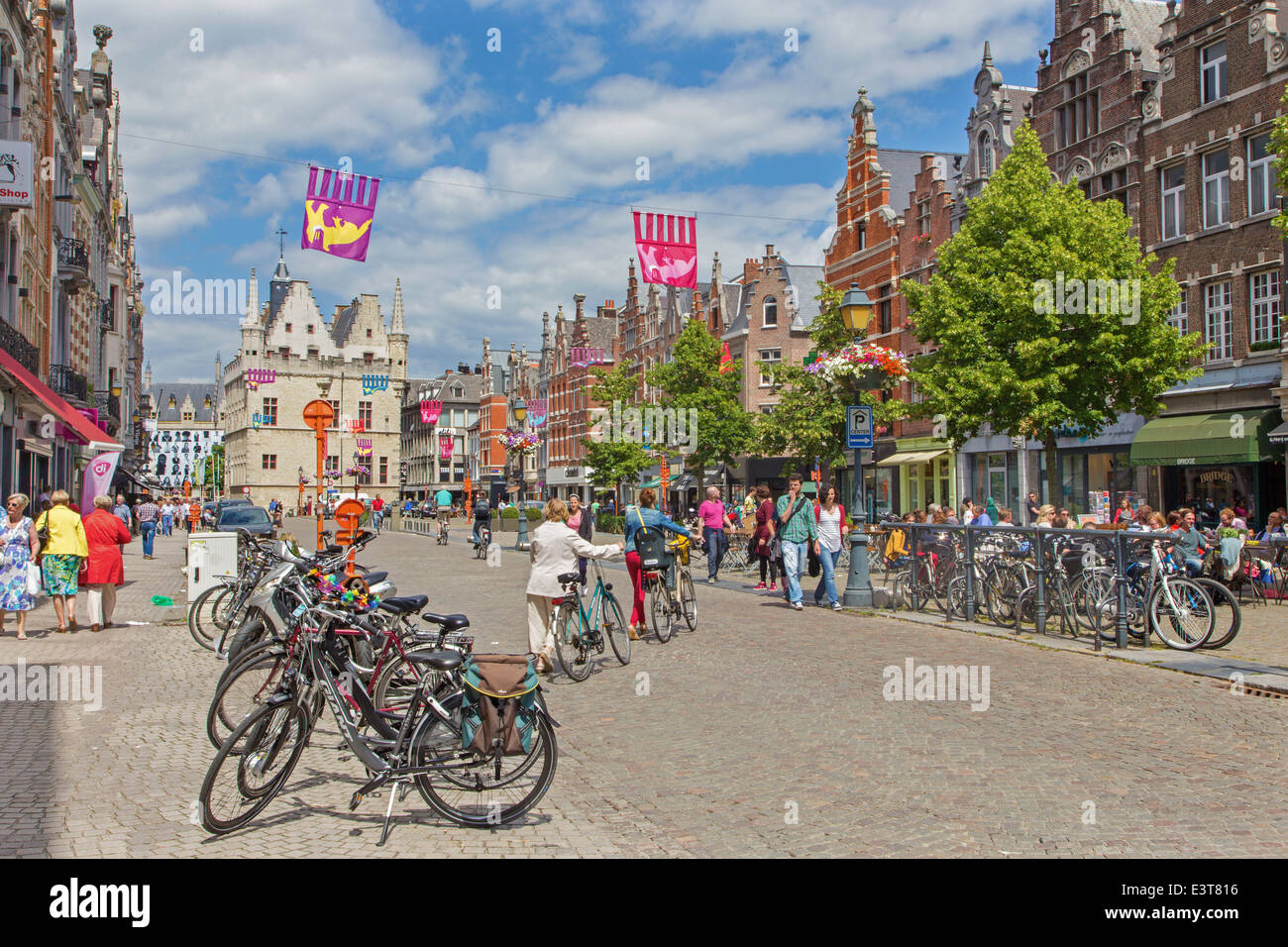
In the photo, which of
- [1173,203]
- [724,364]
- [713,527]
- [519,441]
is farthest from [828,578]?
[724,364]

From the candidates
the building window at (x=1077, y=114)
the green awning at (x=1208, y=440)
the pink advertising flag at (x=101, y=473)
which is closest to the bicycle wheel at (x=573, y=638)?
the pink advertising flag at (x=101, y=473)

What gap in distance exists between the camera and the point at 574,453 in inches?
3233

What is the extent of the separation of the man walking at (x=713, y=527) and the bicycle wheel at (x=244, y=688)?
13846mm

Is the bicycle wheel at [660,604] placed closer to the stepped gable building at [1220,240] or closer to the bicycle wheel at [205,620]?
the bicycle wheel at [205,620]

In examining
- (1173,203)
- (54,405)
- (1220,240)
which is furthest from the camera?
(1173,203)

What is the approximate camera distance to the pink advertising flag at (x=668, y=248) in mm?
29156

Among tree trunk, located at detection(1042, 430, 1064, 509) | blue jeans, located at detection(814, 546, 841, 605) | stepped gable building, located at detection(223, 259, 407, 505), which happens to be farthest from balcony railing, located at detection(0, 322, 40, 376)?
stepped gable building, located at detection(223, 259, 407, 505)

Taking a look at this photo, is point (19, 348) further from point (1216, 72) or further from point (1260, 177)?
point (1216, 72)

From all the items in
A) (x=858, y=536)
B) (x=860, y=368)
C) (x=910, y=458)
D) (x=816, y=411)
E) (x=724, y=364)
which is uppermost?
(x=724, y=364)

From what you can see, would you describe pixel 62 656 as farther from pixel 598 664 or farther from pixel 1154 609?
pixel 1154 609

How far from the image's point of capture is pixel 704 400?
158 feet

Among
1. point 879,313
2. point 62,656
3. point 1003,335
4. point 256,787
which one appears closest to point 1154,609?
point 256,787

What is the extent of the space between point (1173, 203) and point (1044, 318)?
5.98 metres

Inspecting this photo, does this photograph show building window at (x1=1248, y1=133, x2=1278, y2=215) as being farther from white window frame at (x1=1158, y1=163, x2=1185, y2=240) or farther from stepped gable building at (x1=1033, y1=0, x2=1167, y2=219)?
stepped gable building at (x1=1033, y1=0, x2=1167, y2=219)
